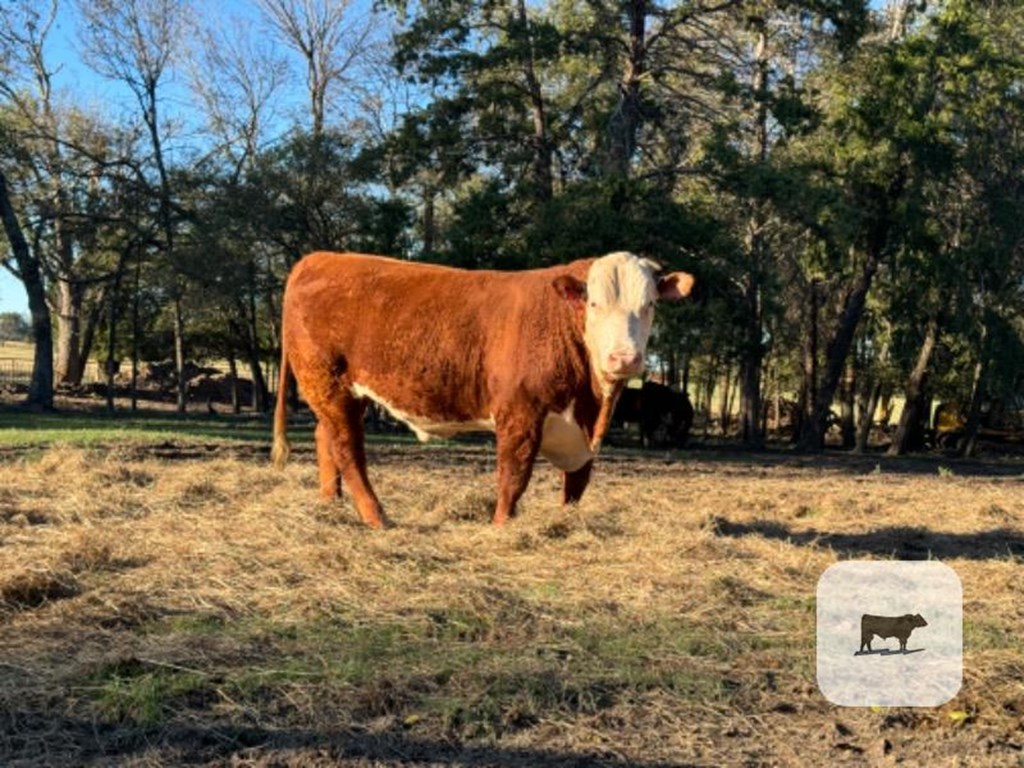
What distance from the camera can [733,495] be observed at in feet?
30.9

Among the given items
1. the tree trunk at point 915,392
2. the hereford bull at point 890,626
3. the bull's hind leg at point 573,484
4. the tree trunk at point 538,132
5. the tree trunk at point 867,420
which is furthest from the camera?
the tree trunk at point 867,420

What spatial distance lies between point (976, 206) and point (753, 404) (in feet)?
22.4

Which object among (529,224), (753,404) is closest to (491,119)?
(529,224)

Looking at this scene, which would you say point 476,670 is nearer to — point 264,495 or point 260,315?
point 264,495

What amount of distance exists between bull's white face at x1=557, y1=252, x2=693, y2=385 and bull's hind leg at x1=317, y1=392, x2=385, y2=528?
1876 millimetres

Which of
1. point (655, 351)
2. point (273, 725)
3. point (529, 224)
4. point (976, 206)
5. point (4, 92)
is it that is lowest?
point (273, 725)

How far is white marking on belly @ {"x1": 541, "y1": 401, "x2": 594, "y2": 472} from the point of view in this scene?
6.18 m

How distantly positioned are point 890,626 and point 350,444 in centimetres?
397

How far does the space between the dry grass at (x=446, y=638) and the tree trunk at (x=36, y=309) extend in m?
15.7

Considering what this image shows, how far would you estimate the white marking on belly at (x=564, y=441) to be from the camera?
20.3 feet

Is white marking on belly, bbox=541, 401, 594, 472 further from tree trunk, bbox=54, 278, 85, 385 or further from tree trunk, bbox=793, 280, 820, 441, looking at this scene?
tree trunk, bbox=54, 278, 85, 385

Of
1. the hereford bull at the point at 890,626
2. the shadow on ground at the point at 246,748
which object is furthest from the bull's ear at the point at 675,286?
the shadow on ground at the point at 246,748

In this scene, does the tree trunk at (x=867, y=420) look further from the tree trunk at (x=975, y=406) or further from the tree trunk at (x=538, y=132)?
the tree trunk at (x=538, y=132)

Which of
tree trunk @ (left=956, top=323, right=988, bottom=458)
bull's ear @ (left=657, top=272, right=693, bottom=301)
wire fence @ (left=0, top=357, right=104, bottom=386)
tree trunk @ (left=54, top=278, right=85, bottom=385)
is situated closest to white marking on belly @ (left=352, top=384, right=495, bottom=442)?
bull's ear @ (left=657, top=272, right=693, bottom=301)
